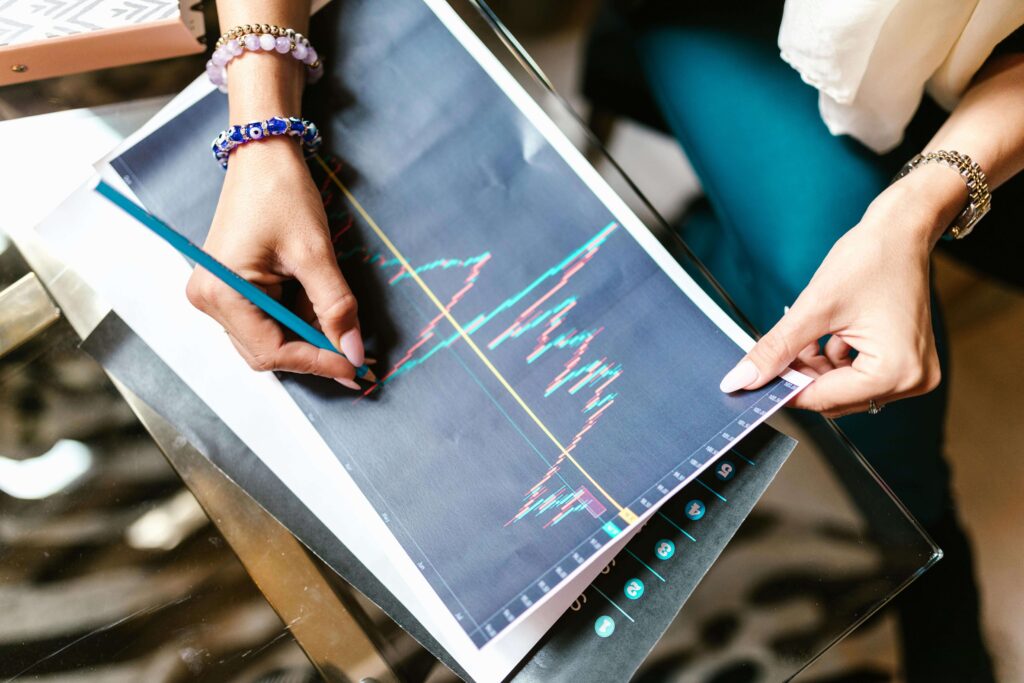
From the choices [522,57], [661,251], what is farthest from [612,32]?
[661,251]

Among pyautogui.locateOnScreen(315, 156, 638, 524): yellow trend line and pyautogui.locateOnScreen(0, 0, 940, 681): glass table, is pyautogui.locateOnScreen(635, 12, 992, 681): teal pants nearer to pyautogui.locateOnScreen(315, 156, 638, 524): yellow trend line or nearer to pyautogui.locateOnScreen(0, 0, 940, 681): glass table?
pyautogui.locateOnScreen(0, 0, 940, 681): glass table

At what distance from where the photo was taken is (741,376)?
20.0 inches

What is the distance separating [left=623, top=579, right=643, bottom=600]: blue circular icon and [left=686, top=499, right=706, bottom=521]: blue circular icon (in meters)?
0.06

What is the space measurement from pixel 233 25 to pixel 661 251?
1.28 feet

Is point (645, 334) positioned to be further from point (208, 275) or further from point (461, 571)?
point (208, 275)

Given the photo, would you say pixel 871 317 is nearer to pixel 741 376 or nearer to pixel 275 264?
pixel 741 376

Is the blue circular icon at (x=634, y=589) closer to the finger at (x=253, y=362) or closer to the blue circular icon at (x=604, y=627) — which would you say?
the blue circular icon at (x=604, y=627)

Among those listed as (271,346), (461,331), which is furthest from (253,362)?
(461,331)

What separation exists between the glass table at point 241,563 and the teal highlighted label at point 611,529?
125 mm

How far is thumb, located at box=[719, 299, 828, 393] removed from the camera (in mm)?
505

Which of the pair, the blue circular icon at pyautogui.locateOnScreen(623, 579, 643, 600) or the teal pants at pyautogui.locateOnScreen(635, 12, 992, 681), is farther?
the teal pants at pyautogui.locateOnScreen(635, 12, 992, 681)

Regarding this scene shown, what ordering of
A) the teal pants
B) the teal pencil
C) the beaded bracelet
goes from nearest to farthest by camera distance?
the teal pencil < the beaded bracelet < the teal pants

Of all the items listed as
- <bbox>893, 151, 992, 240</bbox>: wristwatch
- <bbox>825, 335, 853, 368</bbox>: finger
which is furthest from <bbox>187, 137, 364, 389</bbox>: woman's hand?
<bbox>893, 151, 992, 240</bbox>: wristwatch

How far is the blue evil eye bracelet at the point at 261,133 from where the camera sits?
546 mm
